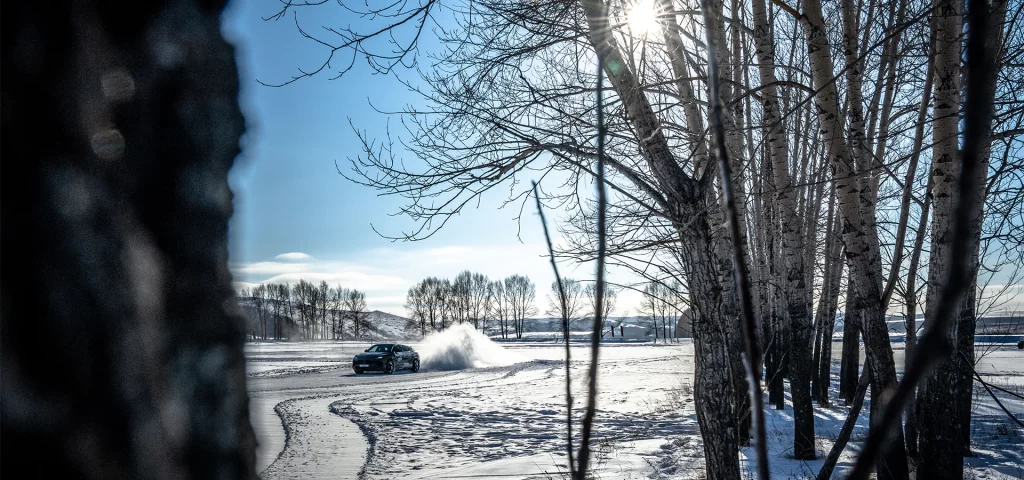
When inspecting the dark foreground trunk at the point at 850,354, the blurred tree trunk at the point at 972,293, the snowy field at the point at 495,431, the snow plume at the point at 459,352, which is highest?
the blurred tree trunk at the point at 972,293

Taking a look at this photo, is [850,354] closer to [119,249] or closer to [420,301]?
[119,249]

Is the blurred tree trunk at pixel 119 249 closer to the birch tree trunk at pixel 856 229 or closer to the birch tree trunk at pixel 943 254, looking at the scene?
the birch tree trunk at pixel 856 229

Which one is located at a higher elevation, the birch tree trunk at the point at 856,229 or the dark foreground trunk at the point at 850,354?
the birch tree trunk at the point at 856,229

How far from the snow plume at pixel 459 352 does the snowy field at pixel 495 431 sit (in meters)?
9.81

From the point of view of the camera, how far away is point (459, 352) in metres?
31.9

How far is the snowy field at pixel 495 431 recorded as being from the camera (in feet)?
24.7

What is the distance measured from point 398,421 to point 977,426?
9.69 metres

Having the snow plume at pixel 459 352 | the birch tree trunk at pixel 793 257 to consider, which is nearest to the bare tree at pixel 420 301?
the snow plume at pixel 459 352

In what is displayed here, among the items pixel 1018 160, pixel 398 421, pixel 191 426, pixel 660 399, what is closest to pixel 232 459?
pixel 191 426

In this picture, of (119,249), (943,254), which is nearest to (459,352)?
(943,254)

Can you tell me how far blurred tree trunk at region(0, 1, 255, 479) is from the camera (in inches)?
39.4

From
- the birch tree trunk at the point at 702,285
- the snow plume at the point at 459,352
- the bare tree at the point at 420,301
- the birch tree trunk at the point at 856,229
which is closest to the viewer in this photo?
the birch tree trunk at the point at 702,285

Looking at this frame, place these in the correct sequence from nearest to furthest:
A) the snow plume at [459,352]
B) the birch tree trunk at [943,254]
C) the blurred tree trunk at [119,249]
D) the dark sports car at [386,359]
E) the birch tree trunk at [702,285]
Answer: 1. the blurred tree trunk at [119,249]
2. the birch tree trunk at [702,285]
3. the birch tree trunk at [943,254]
4. the dark sports car at [386,359]
5. the snow plume at [459,352]

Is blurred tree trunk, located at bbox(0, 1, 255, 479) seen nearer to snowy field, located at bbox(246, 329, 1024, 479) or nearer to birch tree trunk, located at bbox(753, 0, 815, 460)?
snowy field, located at bbox(246, 329, 1024, 479)
